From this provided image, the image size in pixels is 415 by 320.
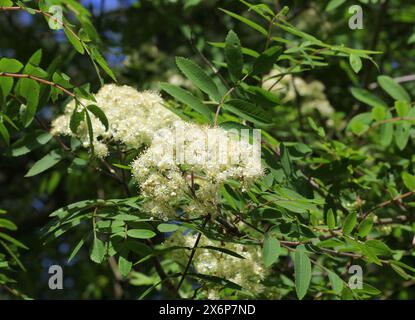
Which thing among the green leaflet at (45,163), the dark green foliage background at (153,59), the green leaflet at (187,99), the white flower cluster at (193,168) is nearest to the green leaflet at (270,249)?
the white flower cluster at (193,168)

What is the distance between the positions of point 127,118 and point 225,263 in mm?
670

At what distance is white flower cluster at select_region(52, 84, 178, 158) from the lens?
98.2 inches

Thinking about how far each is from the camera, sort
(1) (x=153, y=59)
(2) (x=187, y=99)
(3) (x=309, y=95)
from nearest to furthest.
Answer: (2) (x=187, y=99) → (3) (x=309, y=95) → (1) (x=153, y=59)

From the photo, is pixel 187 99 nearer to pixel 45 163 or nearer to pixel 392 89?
pixel 45 163

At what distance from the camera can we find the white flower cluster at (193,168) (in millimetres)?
2115

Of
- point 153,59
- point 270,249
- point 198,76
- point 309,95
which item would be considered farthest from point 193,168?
point 153,59

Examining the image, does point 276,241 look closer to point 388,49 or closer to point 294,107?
point 294,107

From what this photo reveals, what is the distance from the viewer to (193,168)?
83.4 inches

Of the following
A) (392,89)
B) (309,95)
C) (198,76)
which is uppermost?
(309,95)

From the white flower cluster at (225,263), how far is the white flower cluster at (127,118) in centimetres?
44

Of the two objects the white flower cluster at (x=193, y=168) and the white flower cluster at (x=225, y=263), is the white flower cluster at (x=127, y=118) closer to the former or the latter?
the white flower cluster at (x=193, y=168)

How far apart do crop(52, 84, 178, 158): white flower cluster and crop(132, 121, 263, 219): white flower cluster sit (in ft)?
0.94
